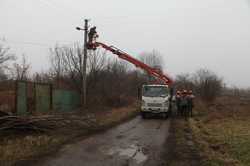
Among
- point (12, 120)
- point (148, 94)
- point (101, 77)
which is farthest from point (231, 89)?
point (12, 120)

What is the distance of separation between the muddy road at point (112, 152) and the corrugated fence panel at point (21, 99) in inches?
235

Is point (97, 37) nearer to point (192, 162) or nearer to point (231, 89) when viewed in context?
point (192, 162)

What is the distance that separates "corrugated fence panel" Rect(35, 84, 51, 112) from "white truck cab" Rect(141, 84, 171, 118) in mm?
6928

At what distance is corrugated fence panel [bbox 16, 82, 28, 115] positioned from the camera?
1758cm

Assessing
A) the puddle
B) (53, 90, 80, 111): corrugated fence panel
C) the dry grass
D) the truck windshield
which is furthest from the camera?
the truck windshield

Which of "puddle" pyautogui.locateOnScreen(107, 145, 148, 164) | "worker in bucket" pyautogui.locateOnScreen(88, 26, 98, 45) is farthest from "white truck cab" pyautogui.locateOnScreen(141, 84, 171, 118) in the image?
"puddle" pyautogui.locateOnScreen(107, 145, 148, 164)

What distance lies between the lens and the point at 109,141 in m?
12.5

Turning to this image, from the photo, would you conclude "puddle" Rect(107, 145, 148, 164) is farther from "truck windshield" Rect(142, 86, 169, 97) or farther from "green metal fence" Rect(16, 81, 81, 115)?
"truck windshield" Rect(142, 86, 169, 97)

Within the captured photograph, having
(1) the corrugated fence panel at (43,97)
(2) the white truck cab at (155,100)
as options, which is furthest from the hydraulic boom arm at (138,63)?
(1) the corrugated fence panel at (43,97)

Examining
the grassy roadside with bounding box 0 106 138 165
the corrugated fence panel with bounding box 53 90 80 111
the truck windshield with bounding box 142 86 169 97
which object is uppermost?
the truck windshield with bounding box 142 86 169 97

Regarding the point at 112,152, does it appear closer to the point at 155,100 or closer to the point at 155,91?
the point at 155,100

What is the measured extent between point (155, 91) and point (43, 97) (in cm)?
835

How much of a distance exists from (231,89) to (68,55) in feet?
230

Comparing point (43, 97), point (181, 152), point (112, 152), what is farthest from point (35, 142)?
point (43, 97)
